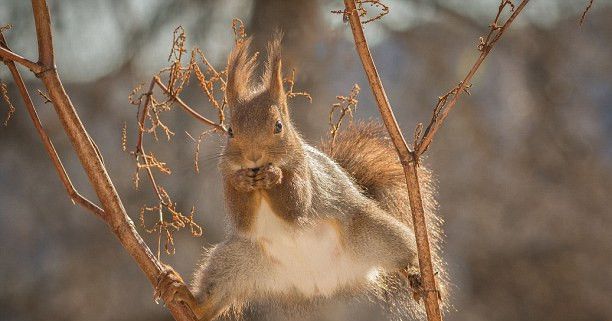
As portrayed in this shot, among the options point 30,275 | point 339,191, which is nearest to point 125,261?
point 30,275

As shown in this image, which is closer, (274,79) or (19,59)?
(19,59)

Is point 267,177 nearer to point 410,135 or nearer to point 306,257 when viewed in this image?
point 306,257

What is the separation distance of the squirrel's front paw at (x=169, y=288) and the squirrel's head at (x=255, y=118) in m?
0.17

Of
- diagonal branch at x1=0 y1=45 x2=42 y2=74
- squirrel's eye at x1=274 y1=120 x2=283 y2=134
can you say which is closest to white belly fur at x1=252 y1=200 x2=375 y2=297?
squirrel's eye at x1=274 y1=120 x2=283 y2=134

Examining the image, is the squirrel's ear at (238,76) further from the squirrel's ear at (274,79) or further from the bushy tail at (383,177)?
the bushy tail at (383,177)

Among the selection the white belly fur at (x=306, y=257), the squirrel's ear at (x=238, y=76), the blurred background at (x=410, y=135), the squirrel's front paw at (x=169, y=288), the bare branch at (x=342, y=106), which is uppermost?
the blurred background at (x=410, y=135)

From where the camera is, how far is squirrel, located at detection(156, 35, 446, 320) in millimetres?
1069

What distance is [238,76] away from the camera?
1.09 m

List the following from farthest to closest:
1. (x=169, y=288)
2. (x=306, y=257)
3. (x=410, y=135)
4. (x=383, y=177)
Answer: (x=410, y=135), (x=383, y=177), (x=306, y=257), (x=169, y=288)

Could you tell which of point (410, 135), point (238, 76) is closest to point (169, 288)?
point (238, 76)

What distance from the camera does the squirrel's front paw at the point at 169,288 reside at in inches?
40.3

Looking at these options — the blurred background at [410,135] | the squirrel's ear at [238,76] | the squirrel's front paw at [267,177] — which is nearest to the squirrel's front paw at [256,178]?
the squirrel's front paw at [267,177]

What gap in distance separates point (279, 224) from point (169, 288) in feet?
0.59

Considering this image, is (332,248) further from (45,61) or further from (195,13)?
(195,13)
